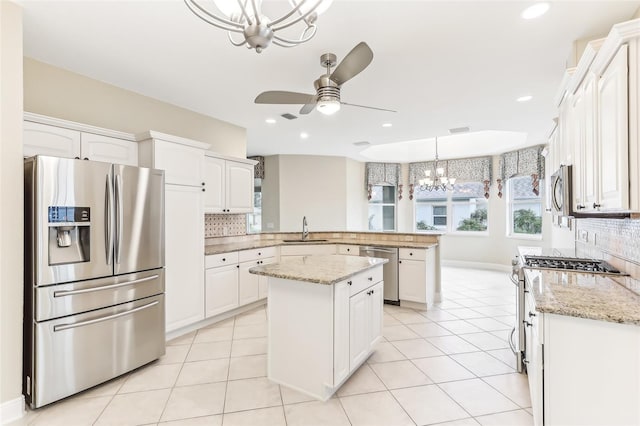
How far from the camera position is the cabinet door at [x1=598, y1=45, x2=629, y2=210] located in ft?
4.70

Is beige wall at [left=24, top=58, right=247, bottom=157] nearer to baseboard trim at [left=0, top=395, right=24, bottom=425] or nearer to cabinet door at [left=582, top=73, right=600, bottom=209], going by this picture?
baseboard trim at [left=0, top=395, right=24, bottom=425]

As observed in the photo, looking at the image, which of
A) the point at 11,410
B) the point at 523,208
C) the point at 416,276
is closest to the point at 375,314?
the point at 416,276

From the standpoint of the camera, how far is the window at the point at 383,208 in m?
8.27

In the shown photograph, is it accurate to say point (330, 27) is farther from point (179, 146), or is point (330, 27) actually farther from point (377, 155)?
point (377, 155)

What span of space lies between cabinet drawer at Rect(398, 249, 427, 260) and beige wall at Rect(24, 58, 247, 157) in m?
3.01

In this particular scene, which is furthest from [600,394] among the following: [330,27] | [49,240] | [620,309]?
[49,240]

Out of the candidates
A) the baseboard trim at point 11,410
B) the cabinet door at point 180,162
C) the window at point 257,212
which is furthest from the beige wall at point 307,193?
the baseboard trim at point 11,410

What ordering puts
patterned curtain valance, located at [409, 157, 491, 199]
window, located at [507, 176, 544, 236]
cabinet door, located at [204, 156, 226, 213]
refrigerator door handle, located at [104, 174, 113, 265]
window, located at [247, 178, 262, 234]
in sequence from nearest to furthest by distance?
refrigerator door handle, located at [104, 174, 113, 265], cabinet door, located at [204, 156, 226, 213], window, located at [507, 176, 544, 236], patterned curtain valance, located at [409, 157, 491, 199], window, located at [247, 178, 262, 234]

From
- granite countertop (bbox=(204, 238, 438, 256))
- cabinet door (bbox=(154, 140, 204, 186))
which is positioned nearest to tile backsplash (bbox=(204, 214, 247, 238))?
granite countertop (bbox=(204, 238, 438, 256))

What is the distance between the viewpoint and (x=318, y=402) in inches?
84.0

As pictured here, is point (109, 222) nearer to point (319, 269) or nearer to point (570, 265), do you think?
point (319, 269)

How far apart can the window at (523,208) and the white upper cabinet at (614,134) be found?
550 centimetres

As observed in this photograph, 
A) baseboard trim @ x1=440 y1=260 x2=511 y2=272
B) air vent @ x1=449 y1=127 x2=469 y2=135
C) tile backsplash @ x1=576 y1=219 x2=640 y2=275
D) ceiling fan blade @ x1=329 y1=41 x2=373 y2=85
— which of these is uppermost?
air vent @ x1=449 y1=127 x2=469 y2=135

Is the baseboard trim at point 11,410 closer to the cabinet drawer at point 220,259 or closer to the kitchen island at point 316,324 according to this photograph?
the kitchen island at point 316,324
